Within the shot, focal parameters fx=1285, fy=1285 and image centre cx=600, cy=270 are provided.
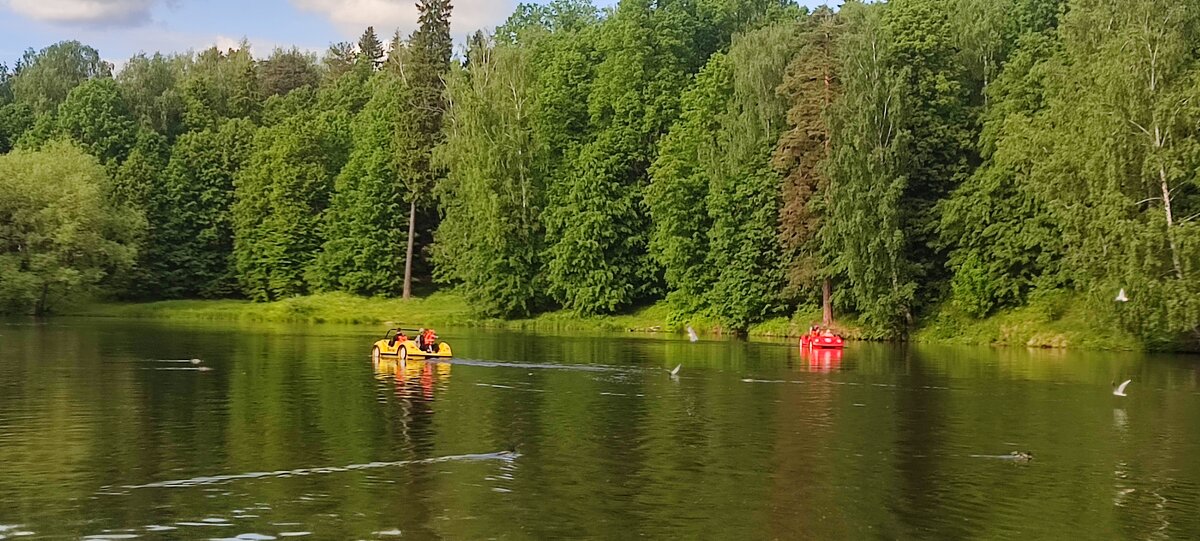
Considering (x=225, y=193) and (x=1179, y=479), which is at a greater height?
(x=225, y=193)

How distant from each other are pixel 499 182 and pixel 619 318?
13.2 metres

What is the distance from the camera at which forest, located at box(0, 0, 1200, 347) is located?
60719mm

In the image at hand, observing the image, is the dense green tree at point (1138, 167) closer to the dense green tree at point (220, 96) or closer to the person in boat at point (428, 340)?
the person in boat at point (428, 340)

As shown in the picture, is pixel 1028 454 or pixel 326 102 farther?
pixel 326 102

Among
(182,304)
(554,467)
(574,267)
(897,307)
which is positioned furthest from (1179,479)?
(182,304)

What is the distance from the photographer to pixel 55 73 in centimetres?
13512

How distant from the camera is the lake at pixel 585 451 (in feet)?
64.9

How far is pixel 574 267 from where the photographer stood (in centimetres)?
8781

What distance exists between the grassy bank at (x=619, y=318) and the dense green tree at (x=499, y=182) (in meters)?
2.50

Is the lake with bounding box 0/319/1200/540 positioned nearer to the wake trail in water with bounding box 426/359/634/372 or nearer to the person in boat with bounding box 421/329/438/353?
the wake trail in water with bounding box 426/359/634/372

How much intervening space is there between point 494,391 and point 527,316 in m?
52.2

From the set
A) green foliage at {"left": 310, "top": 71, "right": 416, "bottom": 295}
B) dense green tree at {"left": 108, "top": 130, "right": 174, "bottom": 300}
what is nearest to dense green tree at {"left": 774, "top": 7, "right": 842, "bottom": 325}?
green foliage at {"left": 310, "top": 71, "right": 416, "bottom": 295}

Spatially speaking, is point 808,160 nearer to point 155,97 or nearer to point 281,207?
point 281,207

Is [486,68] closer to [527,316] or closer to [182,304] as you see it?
[527,316]
